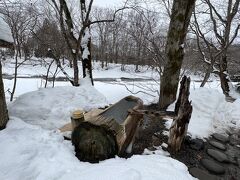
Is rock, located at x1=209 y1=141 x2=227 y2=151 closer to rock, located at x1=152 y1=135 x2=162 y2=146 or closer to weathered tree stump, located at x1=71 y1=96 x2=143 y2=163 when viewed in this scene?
rock, located at x1=152 y1=135 x2=162 y2=146

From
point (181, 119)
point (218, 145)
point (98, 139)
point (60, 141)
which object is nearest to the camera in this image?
point (98, 139)

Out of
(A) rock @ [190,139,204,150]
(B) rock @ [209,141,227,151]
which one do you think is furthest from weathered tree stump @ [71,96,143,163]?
(B) rock @ [209,141,227,151]

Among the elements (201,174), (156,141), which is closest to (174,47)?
(156,141)

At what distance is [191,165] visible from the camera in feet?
13.0

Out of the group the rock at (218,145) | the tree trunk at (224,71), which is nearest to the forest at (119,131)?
the rock at (218,145)

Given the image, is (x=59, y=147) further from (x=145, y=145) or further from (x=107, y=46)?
(x=107, y=46)

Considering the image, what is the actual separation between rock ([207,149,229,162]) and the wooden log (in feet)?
2.44

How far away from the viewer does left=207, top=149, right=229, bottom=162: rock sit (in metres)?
4.27

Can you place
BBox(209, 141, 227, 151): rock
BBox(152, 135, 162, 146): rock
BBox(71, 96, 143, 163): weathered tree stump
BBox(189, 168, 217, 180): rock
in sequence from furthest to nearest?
BBox(209, 141, 227, 151): rock, BBox(152, 135, 162, 146): rock, BBox(189, 168, 217, 180): rock, BBox(71, 96, 143, 163): weathered tree stump

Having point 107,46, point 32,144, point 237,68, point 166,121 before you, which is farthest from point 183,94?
point 107,46

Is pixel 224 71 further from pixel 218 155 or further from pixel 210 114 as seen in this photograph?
pixel 218 155

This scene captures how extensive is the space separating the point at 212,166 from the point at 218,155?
557 millimetres

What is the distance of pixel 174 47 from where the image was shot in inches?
236

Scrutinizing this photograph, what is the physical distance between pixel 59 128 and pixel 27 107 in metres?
1.04
